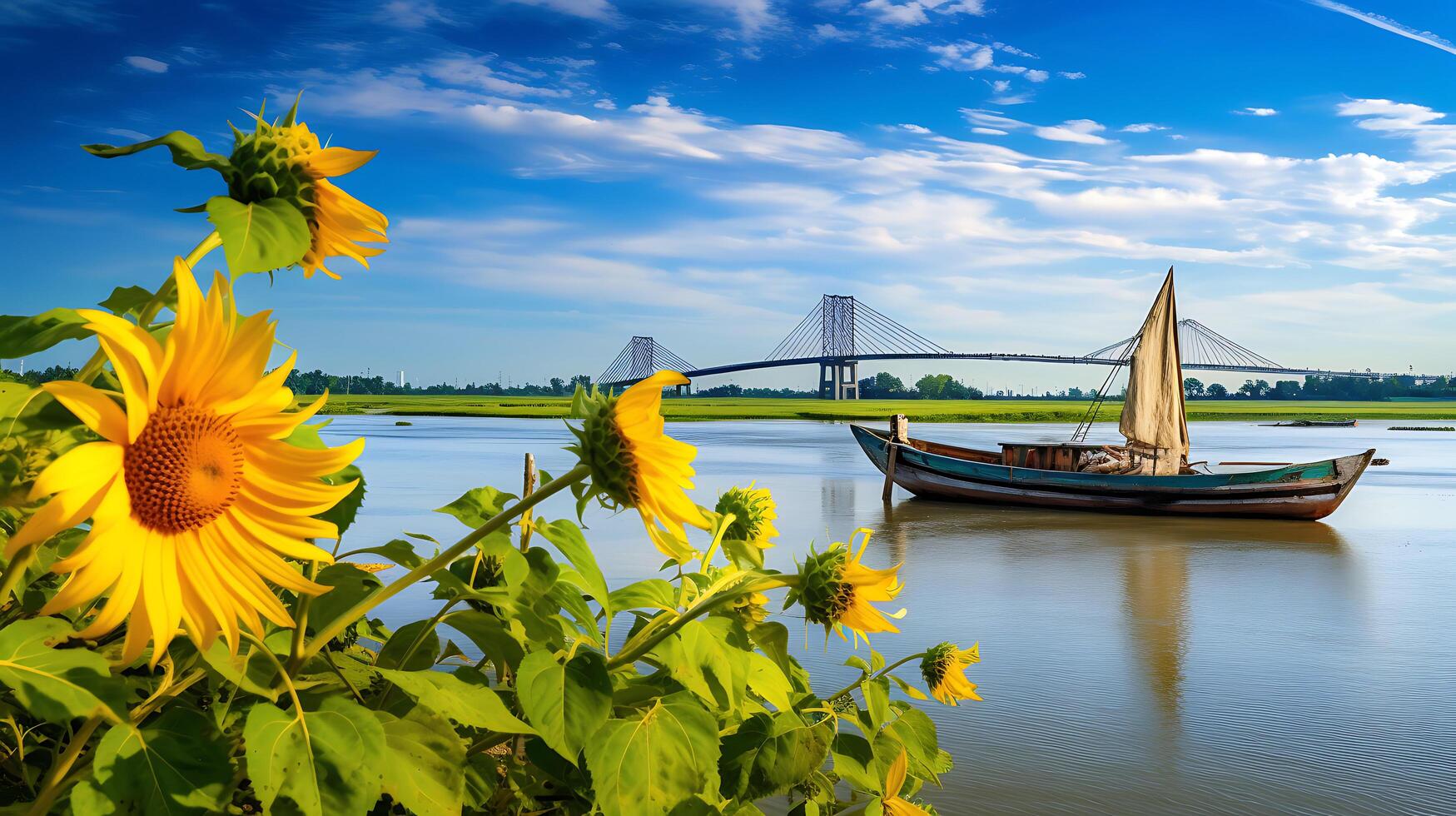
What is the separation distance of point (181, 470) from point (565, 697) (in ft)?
1.75

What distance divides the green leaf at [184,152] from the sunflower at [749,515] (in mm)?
989

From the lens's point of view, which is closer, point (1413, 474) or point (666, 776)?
point (666, 776)

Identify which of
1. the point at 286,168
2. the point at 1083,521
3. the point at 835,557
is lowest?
the point at 1083,521

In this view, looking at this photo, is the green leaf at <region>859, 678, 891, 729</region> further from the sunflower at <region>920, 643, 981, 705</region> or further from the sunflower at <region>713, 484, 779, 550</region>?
the sunflower at <region>713, 484, 779, 550</region>

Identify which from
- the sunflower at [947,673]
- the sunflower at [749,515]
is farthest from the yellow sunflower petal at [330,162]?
the sunflower at [947,673]

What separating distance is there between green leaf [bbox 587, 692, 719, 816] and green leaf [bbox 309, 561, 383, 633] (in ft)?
1.04

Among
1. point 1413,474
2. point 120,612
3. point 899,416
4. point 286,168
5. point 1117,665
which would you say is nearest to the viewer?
point 120,612

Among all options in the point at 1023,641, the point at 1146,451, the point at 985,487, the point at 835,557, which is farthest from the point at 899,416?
the point at 835,557

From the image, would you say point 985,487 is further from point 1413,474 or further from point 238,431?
point 238,431

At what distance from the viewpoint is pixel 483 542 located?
1.06 metres

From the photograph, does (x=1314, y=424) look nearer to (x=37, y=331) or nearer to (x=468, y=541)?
(x=468, y=541)

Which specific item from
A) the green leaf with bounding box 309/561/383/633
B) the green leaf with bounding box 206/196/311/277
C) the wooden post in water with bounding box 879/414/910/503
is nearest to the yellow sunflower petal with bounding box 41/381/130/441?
the green leaf with bounding box 206/196/311/277

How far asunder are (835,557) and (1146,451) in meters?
21.6

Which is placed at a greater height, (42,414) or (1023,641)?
(42,414)
